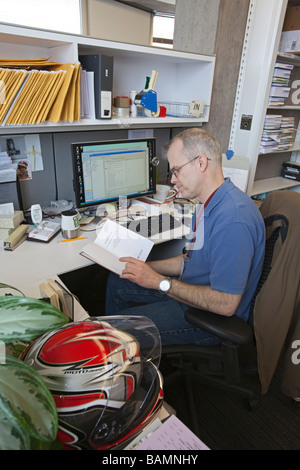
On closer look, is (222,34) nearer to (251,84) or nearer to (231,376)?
(251,84)

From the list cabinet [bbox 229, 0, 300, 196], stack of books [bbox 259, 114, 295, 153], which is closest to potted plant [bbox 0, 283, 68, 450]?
cabinet [bbox 229, 0, 300, 196]

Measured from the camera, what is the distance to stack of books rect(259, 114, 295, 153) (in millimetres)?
2291

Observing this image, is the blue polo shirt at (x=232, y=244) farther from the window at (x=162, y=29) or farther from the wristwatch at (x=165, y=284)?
the window at (x=162, y=29)

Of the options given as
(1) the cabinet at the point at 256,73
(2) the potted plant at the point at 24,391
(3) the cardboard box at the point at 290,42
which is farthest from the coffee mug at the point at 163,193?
(2) the potted plant at the point at 24,391

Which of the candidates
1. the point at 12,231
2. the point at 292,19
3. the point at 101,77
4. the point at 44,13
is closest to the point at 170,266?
the point at 12,231

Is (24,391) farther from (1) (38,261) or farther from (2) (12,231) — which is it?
(2) (12,231)

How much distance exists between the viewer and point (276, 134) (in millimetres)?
2373

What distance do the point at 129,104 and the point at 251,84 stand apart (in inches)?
35.6

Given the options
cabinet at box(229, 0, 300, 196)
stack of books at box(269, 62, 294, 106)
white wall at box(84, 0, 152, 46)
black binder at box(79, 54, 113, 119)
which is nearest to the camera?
black binder at box(79, 54, 113, 119)

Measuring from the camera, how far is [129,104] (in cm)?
174

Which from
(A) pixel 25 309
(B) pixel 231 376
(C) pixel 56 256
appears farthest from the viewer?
(C) pixel 56 256

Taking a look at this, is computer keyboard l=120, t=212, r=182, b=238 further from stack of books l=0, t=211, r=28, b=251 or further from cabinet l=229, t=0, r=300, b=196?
cabinet l=229, t=0, r=300, b=196

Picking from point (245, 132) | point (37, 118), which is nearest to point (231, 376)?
point (37, 118)

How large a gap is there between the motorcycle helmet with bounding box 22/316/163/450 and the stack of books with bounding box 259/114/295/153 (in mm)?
2101
